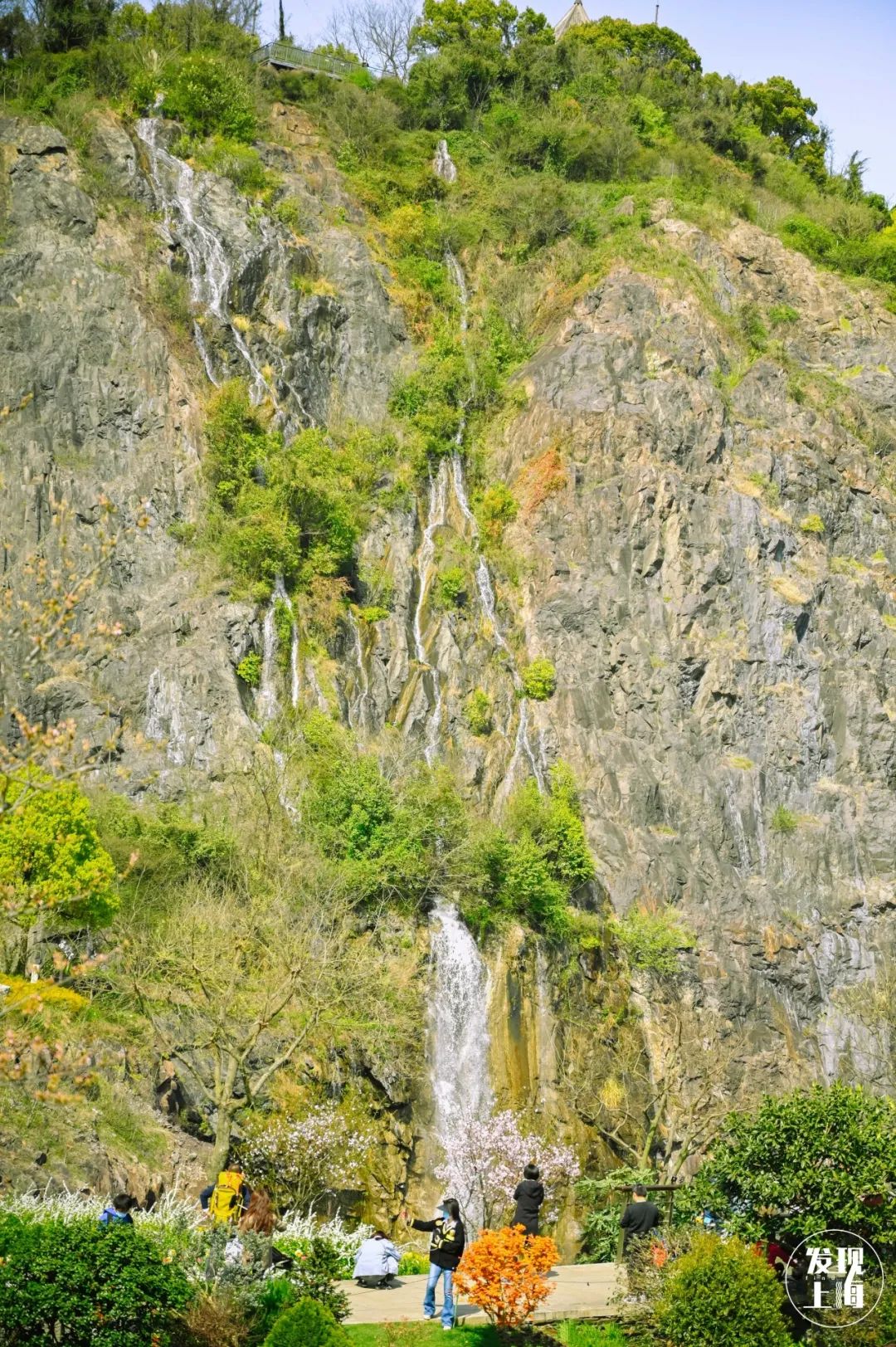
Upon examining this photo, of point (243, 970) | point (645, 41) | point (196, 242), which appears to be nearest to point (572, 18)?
point (645, 41)

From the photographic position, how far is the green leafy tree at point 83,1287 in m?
14.4

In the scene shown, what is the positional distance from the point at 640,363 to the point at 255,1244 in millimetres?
39315

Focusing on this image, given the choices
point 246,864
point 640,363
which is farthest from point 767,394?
point 246,864

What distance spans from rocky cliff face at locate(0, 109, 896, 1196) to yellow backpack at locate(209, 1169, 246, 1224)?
15316mm

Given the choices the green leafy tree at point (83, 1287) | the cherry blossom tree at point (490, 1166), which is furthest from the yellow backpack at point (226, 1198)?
the cherry blossom tree at point (490, 1166)

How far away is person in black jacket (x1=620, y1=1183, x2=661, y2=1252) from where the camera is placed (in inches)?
790

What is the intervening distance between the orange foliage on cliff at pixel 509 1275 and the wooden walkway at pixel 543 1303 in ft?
2.62

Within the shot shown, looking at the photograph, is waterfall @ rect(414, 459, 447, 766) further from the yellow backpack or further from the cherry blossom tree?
the yellow backpack

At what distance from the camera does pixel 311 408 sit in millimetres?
51375

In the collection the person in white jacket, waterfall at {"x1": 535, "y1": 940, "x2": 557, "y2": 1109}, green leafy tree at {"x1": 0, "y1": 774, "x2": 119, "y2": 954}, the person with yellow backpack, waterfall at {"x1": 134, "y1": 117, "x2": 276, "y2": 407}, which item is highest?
waterfall at {"x1": 134, "y1": 117, "x2": 276, "y2": 407}

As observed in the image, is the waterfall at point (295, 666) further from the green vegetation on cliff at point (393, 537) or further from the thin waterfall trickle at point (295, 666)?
the green vegetation on cliff at point (393, 537)

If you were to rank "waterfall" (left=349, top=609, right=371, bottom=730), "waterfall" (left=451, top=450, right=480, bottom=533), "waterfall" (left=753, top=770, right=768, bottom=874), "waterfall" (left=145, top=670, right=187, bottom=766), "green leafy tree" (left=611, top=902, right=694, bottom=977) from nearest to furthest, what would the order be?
"waterfall" (left=145, top=670, right=187, bottom=766), "green leafy tree" (left=611, top=902, right=694, bottom=977), "waterfall" (left=349, top=609, right=371, bottom=730), "waterfall" (left=753, top=770, right=768, bottom=874), "waterfall" (left=451, top=450, right=480, bottom=533)

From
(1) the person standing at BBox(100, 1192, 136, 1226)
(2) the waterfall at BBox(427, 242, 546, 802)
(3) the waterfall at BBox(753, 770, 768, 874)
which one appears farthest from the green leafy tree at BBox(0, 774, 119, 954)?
(3) the waterfall at BBox(753, 770, 768, 874)

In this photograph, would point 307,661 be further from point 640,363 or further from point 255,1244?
point 255,1244
